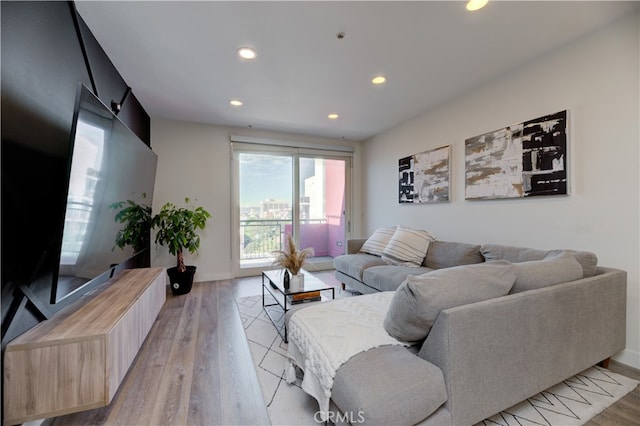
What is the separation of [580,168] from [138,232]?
3.94m

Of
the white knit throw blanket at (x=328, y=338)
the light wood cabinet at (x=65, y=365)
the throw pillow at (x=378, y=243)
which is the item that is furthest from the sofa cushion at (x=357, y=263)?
the light wood cabinet at (x=65, y=365)

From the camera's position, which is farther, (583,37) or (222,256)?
(222,256)

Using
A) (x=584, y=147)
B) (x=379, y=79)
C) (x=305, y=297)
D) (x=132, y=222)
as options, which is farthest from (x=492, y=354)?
(x=132, y=222)

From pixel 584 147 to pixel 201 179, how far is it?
14.4ft

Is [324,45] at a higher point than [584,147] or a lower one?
higher

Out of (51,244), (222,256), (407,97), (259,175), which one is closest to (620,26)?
(407,97)

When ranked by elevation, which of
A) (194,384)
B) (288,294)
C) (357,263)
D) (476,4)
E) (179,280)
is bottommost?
(194,384)

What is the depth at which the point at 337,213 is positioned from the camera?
203 inches

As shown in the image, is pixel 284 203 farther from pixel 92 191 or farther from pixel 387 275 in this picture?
pixel 92 191

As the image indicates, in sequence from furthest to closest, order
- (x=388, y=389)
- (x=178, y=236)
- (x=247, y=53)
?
1. (x=178, y=236)
2. (x=247, y=53)
3. (x=388, y=389)

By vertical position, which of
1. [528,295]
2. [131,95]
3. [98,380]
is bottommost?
[98,380]

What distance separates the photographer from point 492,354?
3.96ft

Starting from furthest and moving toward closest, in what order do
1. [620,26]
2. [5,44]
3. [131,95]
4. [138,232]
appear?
[131,95] → [138,232] → [620,26] → [5,44]

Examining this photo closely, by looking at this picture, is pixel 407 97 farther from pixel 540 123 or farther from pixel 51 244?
pixel 51 244
